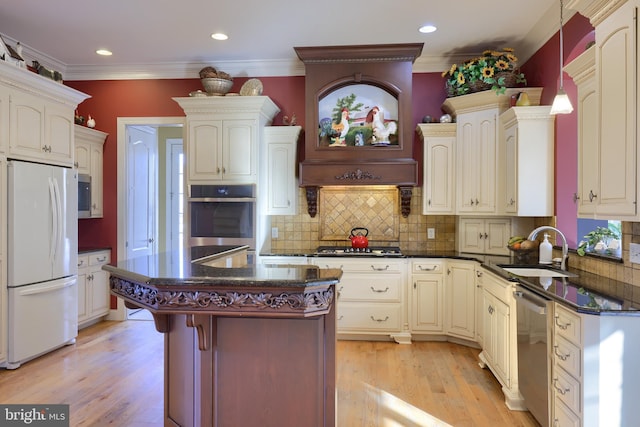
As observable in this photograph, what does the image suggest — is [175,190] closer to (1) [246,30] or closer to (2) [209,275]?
(1) [246,30]

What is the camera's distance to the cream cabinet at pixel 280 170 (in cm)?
443

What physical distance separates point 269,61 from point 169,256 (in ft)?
9.29

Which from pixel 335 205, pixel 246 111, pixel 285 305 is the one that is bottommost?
pixel 285 305

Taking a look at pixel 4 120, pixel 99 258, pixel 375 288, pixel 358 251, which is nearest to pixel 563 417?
pixel 375 288

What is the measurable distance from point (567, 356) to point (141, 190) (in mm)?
4910

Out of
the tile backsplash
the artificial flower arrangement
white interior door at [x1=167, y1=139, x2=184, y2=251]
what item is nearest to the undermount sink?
the tile backsplash

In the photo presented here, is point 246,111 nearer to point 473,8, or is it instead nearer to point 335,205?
point 335,205

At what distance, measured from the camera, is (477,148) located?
159 inches

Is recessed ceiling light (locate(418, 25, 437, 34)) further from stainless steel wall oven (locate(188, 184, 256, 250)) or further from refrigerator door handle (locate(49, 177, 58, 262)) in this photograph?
refrigerator door handle (locate(49, 177, 58, 262))

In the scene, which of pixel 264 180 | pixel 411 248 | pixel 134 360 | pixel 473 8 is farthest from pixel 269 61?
pixel 134 360

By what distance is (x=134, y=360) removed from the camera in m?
3.65

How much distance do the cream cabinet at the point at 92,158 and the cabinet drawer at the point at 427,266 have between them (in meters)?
3.62

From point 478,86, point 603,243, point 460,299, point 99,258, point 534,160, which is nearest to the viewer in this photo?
point 603,243

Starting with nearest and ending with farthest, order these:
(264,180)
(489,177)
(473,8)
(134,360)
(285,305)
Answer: (285,305) < (473,8) < (134,360) < (489,177) < (264,180)
